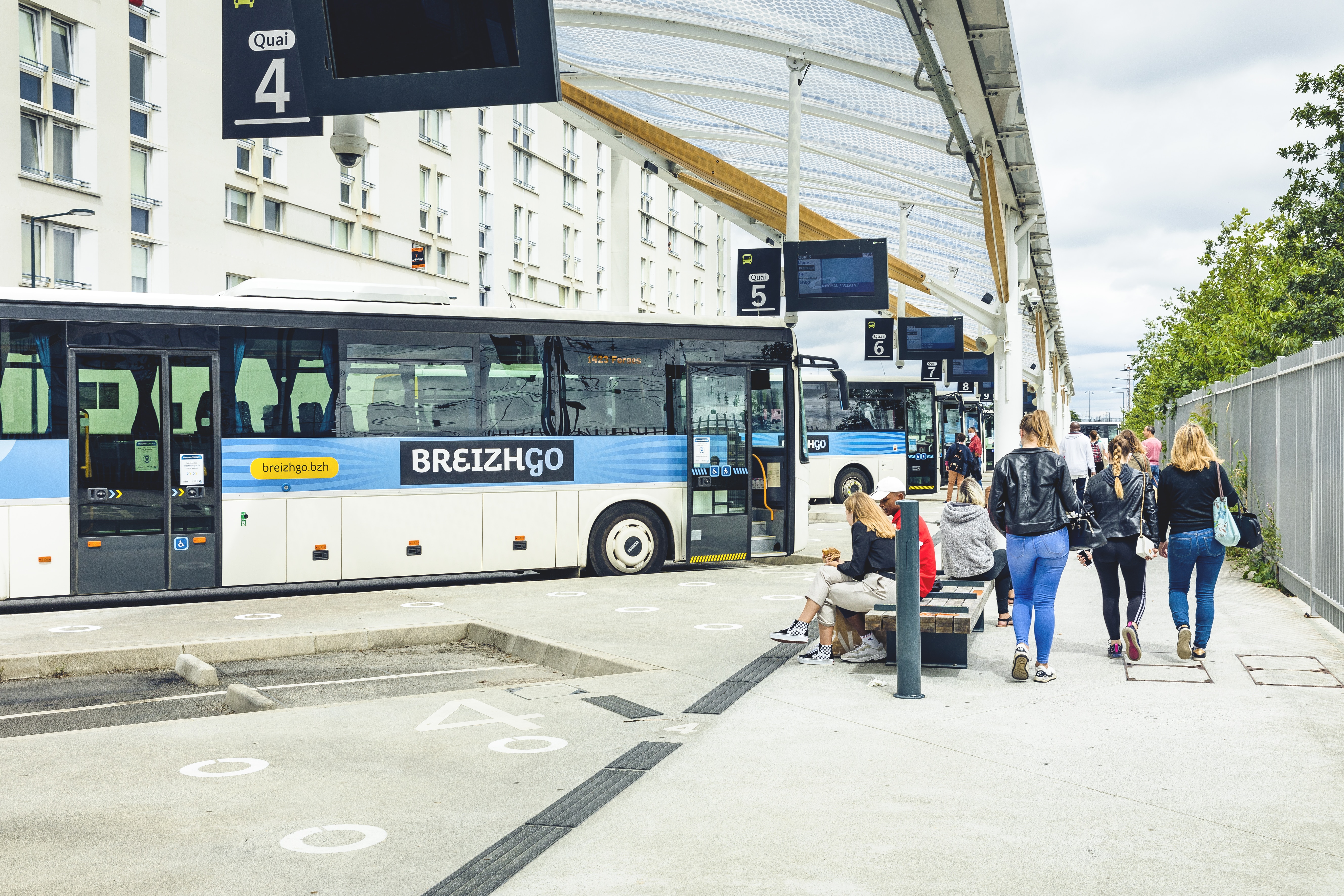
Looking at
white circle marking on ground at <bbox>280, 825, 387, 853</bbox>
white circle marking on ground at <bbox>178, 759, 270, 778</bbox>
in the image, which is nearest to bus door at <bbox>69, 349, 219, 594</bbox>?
white circle marking on ground at <bbox>178, 759, 270, 778</bbox>

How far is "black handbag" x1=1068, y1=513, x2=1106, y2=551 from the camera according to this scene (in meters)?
8.07

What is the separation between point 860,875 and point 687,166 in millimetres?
17507

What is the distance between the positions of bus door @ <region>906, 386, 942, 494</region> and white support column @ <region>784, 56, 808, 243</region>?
11429 millimetres

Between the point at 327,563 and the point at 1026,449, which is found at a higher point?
the point at 1026,449

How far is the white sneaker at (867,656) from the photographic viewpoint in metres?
8.44

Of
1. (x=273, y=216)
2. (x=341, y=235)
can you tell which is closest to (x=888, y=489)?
(x=273, y=216)

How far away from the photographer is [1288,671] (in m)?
7.75

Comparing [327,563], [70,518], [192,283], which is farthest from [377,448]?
[192,283]

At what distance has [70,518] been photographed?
38.3ft

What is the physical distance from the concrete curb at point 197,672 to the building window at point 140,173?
1096 inches

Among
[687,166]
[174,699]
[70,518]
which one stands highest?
[687,166]

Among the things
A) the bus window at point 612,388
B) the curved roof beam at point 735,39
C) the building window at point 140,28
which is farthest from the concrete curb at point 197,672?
the building window at point 140,28

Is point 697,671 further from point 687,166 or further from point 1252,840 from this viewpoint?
point 687,166

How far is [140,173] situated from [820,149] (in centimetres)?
2106
